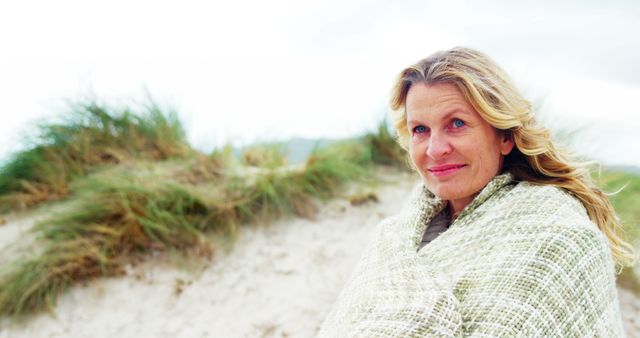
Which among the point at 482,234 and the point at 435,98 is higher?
the point at 435,98

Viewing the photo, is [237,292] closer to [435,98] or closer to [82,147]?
[82,147]

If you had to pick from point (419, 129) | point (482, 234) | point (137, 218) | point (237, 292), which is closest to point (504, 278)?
point (482, 234)

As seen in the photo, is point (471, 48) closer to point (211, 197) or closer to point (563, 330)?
point (563, 330)

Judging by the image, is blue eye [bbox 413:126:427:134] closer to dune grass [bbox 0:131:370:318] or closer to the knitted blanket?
the knitted blanket

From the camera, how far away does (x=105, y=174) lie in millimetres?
5105

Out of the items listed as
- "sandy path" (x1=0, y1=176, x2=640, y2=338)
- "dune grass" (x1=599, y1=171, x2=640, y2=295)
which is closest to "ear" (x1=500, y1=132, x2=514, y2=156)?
"dune grass" (x1=599, y1=171, x2=640, y2=295)

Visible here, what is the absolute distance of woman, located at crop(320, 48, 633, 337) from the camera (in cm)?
166

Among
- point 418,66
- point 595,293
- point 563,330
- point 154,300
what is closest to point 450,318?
point 563,330

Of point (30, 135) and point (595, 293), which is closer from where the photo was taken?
point (595, 293)

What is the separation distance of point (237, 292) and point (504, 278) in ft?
10.5

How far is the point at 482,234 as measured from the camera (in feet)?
6.01

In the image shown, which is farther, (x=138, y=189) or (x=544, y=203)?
(x=138, y=189)

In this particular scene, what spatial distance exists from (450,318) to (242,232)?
3.47 metres

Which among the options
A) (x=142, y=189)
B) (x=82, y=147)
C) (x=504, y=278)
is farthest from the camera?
(x=82, y=147)
